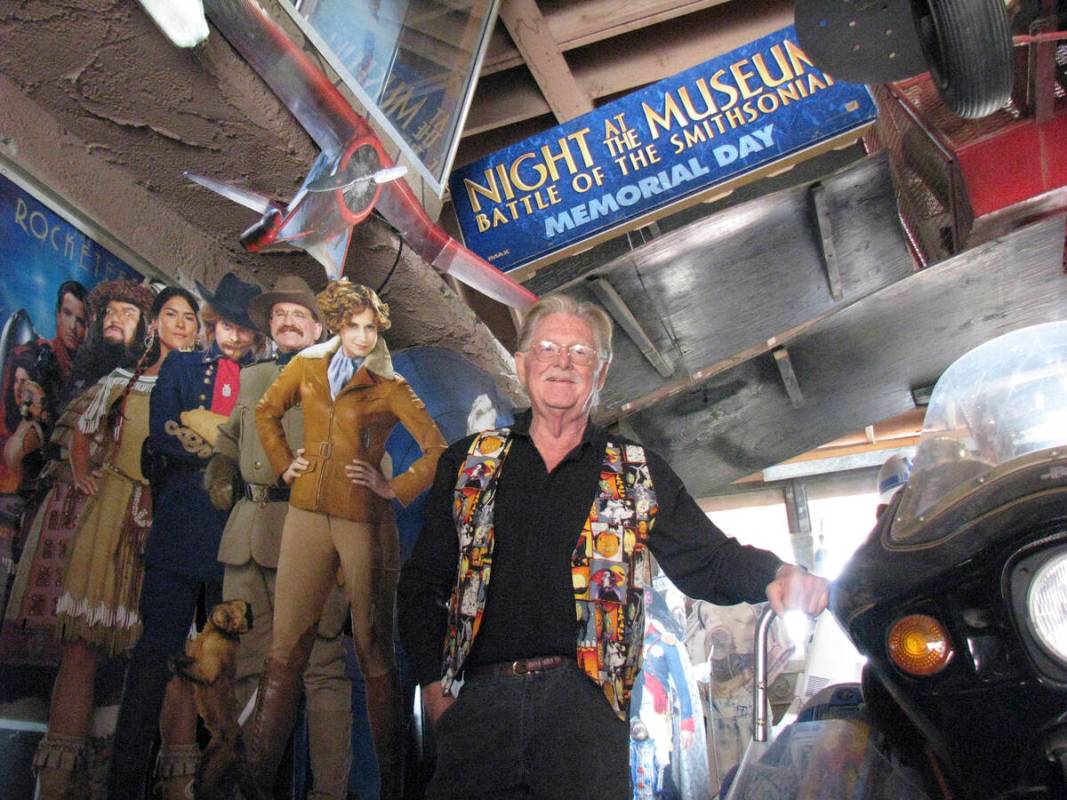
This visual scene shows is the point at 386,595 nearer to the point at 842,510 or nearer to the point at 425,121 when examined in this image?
the point at 425,121

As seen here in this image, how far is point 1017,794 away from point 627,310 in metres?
3.58

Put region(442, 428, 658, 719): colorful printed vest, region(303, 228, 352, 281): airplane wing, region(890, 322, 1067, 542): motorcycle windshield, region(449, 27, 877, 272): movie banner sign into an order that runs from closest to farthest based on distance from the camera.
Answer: region(890, 322, 1067, 542): motorcycle windshield < region(442, 428, 658, 719): colorful printed vest < region(303, 228, 352, 281): airplane wing < region(449, 27, 877, 272): movie banner sign

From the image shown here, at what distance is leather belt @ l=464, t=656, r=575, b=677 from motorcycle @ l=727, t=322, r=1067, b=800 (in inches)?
14.9

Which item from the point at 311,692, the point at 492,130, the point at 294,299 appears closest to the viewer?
the point at 311,692

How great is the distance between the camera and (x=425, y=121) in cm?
346

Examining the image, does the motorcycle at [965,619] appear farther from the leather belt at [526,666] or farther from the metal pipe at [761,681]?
the leather belt at [526,666]

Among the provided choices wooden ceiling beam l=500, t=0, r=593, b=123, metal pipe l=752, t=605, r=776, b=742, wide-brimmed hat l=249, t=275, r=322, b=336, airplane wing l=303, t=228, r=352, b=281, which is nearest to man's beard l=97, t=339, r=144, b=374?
wide-brimmed hat l=249, t=275, r=322, b=336

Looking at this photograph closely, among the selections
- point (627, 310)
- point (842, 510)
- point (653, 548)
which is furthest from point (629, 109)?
point (842, 510)

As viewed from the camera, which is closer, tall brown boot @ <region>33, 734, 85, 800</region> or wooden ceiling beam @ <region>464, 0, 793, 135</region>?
tall brown boot @ <region>33, 734, 85, 800</region>

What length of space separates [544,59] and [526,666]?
160 inches

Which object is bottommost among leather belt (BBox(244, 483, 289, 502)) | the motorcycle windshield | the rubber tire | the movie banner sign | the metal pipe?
the metal pipe

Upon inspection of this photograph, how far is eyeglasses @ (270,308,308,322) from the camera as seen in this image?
2617 mm

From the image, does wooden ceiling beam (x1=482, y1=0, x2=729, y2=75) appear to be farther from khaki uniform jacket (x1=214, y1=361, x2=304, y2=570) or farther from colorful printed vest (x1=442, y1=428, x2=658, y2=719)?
colorful printed vest (x1=442, y1=428, x2=658, y2=719)

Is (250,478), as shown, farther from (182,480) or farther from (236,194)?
(236,194)
